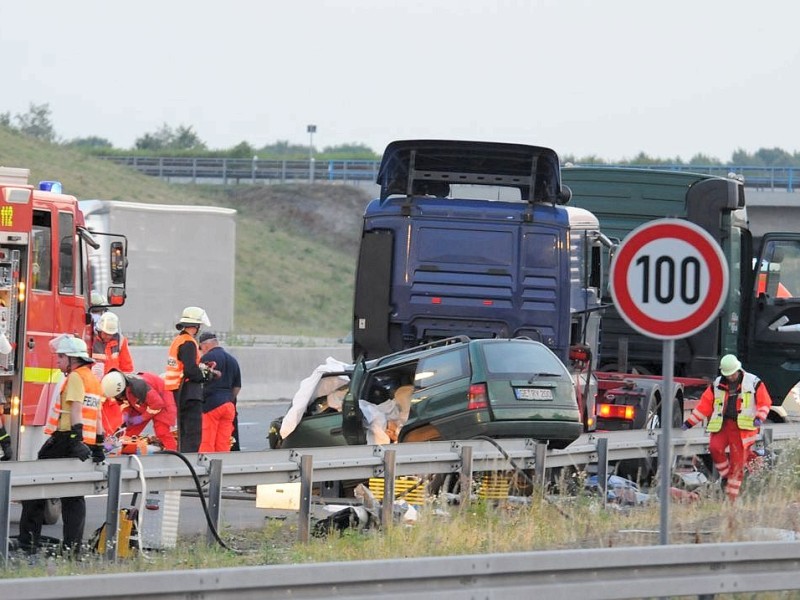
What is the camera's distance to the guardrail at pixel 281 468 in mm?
10672

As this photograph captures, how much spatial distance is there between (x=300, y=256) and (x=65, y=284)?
5873 centimetres

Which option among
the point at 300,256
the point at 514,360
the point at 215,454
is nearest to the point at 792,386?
the point at 514,360

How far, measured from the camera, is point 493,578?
24.7 ft

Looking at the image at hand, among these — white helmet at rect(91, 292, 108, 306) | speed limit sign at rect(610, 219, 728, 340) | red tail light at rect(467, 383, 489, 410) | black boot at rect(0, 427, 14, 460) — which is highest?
speed limit sign at rect(610, 219, 728, 340)

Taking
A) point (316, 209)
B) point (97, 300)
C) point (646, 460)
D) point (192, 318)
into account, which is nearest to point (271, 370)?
point (97, 300)

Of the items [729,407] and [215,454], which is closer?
[215,454]

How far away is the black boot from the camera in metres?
12.8

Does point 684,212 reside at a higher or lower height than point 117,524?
higher

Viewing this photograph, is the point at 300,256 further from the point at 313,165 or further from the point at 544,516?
the point at 544,516

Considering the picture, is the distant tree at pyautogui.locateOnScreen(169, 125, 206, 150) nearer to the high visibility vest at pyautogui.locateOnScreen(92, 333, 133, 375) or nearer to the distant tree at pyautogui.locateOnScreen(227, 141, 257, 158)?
the distant tree at pyautogui.locateOnScreen(227, 141, 257, 158)

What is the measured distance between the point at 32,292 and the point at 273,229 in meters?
61.7

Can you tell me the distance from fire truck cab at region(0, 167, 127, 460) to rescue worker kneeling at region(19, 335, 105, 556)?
1.27 m

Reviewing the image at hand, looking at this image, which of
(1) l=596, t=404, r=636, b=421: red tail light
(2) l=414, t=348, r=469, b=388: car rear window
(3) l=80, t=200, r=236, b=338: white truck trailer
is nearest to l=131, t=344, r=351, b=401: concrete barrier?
(3) l=80, t=200, r=236, b=338: white truck trailer

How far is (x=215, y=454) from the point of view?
11.7 meters
